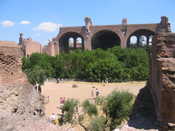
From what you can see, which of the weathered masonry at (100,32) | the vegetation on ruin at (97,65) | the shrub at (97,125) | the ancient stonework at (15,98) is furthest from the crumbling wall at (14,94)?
the weathered masonry at (100,32)

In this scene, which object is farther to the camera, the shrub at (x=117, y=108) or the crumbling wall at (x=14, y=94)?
the shrub at (x=117, y=108)

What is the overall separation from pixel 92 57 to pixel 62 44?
11498 millimetres

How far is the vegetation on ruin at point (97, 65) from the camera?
80.1 ft

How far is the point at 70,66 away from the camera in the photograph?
94.2 ft

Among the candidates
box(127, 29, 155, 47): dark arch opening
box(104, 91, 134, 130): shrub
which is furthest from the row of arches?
box(104, 91, 134, 130): shrub

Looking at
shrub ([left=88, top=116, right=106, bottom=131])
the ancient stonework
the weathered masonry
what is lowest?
shrub ([left=88, top=116, right=106, bottom=131])

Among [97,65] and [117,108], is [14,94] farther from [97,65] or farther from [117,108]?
[97,65]

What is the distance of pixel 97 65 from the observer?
82.0 feet

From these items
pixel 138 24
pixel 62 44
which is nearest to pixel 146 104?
pixel 138 24

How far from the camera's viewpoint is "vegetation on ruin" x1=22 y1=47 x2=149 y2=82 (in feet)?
80.1

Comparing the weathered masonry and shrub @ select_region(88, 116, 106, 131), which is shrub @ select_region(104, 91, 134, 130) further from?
the weathered masonry

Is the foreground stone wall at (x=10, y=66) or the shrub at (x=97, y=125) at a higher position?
the foreground stone wall at (x=10, y=66)

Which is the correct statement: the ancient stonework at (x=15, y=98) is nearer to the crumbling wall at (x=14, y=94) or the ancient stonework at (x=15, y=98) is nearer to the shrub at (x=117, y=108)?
the crumbling wall at (x=14, y=94)

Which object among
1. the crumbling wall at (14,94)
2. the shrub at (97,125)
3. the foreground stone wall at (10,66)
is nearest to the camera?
the crumbling wall at (14,94)
